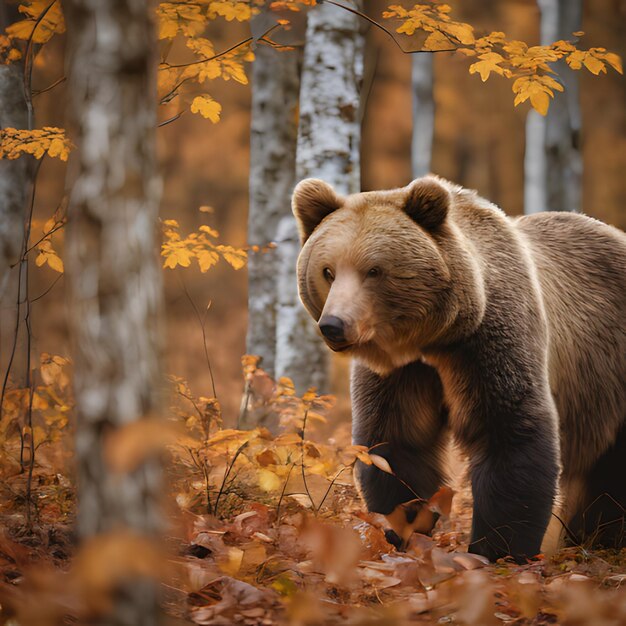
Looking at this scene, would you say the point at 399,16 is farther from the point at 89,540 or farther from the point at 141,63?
the point at 89,540

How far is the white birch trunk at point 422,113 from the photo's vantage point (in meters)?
12.6

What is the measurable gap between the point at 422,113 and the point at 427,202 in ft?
31.3

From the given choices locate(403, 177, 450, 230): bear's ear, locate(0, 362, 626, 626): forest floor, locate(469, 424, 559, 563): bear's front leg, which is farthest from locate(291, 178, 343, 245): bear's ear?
locate(469, 424, 559, 563): bear's front leg

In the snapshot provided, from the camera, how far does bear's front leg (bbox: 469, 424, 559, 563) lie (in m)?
3.67

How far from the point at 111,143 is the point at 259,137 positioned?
18.5 feet

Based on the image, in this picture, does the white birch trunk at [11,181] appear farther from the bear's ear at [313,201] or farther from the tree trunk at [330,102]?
the bear's ear at [313,201]

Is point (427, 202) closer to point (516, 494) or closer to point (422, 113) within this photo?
point (516, 494)

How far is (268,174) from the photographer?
7.40 meters

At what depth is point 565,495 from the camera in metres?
4.73

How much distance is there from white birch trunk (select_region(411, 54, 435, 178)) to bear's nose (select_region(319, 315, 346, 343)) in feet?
31.3

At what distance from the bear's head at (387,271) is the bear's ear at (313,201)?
0.01 metres

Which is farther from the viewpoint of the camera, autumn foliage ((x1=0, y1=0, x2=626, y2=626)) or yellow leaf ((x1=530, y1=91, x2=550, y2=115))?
yellow leaf ((x1=530, y1=91, x2=550, y2=115))

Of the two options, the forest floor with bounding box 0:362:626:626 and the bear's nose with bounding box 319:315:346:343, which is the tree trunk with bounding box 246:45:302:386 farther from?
the bear's nose with bounding box 319:315:346:343

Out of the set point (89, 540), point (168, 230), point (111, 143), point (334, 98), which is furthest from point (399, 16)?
point (89, 540)
